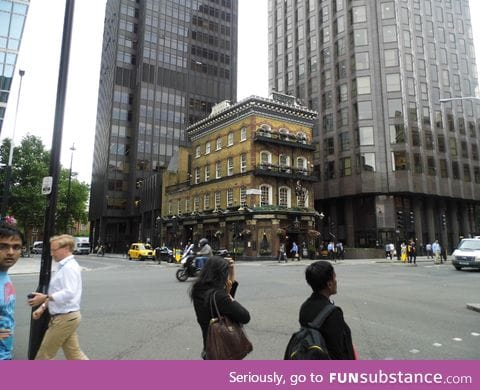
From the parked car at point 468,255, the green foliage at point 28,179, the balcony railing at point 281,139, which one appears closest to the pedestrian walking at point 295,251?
the balcony railing at point 281,139

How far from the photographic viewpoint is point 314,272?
3.13 m

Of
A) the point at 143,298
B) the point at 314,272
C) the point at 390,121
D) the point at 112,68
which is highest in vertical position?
the point at 112,68

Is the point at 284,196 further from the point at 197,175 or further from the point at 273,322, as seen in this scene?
the point at 273,322

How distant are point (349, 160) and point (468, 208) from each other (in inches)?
821

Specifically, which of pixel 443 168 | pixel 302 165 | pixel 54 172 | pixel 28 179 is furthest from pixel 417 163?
pixel 54 172

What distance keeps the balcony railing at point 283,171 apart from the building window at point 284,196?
1.42 metres

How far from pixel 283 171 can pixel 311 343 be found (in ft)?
122

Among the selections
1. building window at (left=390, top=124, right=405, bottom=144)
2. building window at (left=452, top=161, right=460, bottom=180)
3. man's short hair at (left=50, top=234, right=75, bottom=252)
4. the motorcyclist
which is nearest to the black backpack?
man's short hair at (left=50, top=234, right=75, bottom=252)

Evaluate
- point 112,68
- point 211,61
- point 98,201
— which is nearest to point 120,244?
point 98,201

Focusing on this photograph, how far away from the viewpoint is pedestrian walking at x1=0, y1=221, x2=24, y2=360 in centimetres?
290

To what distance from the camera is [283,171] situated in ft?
129

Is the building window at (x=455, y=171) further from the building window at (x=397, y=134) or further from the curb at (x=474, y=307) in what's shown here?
the curb at (x=474, y=307)

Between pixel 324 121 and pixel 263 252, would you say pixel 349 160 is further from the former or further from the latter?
pixel 263 252

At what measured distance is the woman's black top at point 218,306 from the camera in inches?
131
